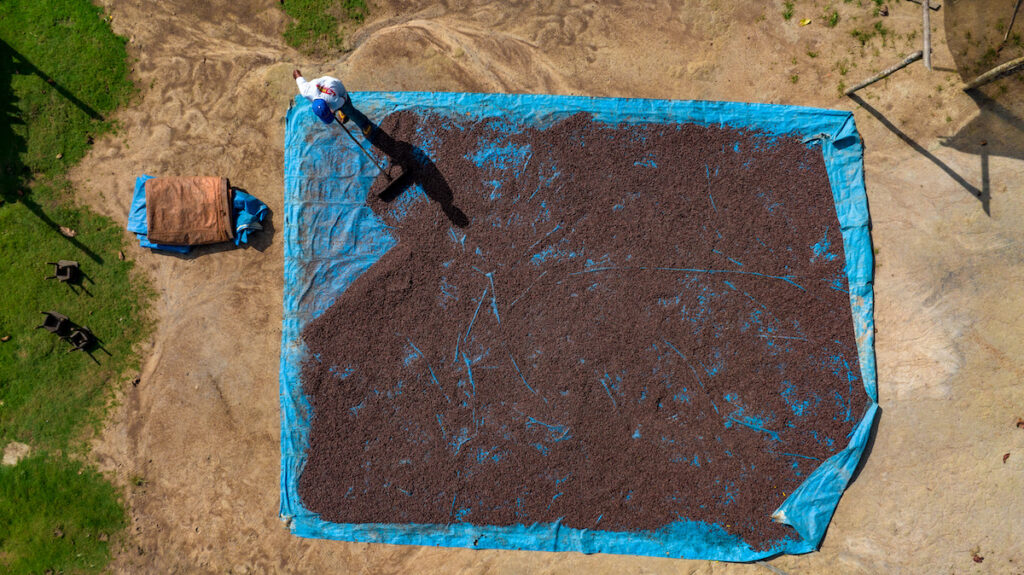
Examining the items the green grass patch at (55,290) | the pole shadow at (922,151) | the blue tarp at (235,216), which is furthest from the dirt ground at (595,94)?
the green grass patch at (55,290)

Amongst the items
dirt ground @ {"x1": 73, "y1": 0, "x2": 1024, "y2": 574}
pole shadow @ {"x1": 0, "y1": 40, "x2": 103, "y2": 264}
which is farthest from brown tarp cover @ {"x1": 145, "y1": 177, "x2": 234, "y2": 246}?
pole shadow @ {"x1": 0, "y1": 40, "x2": 103, "y2": 264}

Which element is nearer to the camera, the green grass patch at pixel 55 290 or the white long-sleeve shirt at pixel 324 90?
→ the white long-sleeve shirt at pixel 324 90

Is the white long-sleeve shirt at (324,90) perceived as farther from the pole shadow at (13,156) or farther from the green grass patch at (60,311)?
the pole shadow at (13,156)

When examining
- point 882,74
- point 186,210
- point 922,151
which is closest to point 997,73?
point 922,151

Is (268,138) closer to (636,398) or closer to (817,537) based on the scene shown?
(636,398)

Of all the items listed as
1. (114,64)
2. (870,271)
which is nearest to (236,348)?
(114,64)

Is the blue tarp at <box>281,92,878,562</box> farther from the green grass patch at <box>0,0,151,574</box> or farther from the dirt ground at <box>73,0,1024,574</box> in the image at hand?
the green grass patch at <box>0,0,151,574</box>
